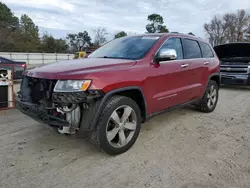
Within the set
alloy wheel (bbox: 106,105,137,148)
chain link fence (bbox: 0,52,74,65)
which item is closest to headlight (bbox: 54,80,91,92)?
alloy wheel (bbox: 106,105,137,148)

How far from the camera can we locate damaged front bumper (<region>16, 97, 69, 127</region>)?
250cm

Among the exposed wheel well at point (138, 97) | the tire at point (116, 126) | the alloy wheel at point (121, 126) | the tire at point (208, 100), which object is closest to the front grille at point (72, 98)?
the tire at point (116, 126)

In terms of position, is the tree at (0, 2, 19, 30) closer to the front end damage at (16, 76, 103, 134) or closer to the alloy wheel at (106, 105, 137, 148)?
the front end damage at (16, 76, 103, 134)

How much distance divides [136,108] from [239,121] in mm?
2622

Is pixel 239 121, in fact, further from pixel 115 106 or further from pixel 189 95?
pixel 115 106

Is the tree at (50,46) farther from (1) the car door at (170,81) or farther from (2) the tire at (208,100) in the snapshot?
(1) the car door at (170,81)

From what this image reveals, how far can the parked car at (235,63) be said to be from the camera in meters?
8.06

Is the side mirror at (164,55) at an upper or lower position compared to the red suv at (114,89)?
upper

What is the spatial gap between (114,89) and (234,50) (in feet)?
26.8

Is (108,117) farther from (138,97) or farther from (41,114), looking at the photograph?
(41,114)

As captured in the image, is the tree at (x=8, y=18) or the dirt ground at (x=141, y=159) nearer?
the dirt ground at (x=141, y=159)

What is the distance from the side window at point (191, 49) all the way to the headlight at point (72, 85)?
2.31 metres

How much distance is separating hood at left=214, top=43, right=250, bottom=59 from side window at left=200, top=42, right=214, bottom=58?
4.42 m

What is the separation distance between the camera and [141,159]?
283 cm
